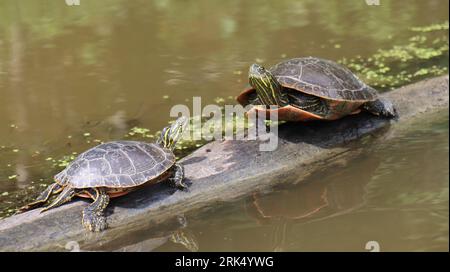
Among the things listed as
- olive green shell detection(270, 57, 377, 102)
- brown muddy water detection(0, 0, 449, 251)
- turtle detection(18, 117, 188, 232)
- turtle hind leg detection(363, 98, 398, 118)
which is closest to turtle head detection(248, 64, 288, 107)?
olive green shell detection(270, 57, 377, 102)

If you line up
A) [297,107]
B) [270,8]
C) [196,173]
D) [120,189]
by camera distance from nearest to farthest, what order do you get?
[120,189]
[196,173]
[297,107]
[270,8]

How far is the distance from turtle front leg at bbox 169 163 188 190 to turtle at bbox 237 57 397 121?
0.96m

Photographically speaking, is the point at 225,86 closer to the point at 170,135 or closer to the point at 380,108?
the point at 380,108

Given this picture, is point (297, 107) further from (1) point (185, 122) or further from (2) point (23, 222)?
(2) point (23, 222)

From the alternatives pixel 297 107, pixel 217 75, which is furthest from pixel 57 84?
pixel 297 107

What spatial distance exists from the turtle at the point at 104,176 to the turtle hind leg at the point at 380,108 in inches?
82.7

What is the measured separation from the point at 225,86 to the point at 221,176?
239 centimetres

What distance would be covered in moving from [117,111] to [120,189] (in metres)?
2.26

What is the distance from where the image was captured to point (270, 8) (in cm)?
1055

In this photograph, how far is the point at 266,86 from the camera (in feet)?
16.9

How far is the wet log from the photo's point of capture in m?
4.18

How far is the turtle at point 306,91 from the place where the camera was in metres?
5.16

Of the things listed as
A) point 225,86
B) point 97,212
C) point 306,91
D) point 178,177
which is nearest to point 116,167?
point 97,212

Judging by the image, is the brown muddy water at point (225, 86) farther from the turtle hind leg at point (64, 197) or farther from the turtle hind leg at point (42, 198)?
the turtle hind leg at point (64, 197)
